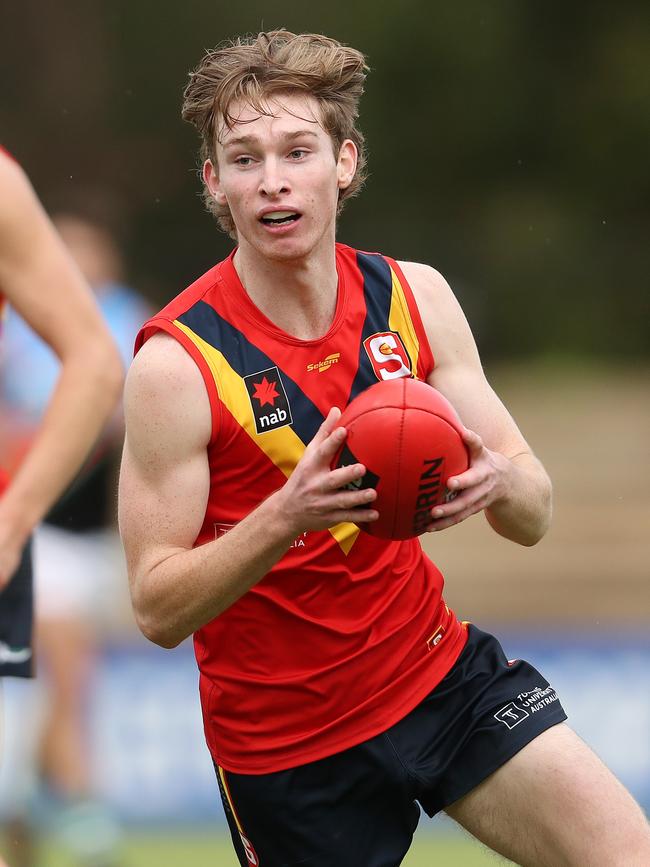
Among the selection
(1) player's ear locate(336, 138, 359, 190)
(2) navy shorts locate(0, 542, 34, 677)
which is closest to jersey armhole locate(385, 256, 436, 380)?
(1) player's ear locate(336, 138, 359, 190)

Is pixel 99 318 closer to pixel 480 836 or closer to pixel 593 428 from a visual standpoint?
pixel 480 836

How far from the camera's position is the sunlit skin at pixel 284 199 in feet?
13.1

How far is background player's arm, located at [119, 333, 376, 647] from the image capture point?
3789mm

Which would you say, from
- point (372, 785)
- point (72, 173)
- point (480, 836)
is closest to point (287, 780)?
point (372, 785)

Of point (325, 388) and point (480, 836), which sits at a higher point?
point (325, 388)

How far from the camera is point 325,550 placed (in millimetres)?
4105

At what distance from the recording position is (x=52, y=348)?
14.9 feet

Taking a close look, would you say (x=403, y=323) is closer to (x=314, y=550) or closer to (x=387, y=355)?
(x=387, y=355)

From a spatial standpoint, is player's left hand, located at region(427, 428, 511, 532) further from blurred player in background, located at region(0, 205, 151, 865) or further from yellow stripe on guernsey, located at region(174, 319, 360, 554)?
blurred player in background, located at region(0, 205, 151, 865)

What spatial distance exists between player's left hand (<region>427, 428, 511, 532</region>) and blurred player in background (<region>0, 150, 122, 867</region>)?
118cm

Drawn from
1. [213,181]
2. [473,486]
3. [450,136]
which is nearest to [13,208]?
[213,181]

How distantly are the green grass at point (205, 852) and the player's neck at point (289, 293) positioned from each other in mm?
3640

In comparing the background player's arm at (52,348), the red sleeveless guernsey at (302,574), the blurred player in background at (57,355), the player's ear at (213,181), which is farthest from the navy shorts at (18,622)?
the player's ear at (213,181)

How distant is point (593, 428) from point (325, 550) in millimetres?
18492
